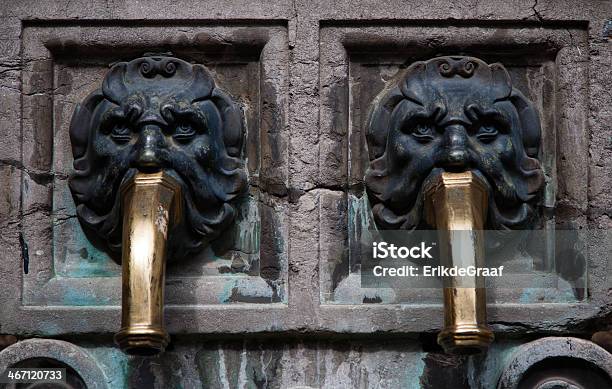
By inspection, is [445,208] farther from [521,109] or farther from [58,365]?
[58,365]

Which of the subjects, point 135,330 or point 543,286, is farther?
point 543,286

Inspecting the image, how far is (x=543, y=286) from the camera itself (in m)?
5.32

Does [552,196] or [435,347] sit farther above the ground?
[552,196]

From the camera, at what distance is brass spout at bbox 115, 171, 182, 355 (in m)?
4.86

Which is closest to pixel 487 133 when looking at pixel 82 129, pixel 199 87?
pixel 199 87

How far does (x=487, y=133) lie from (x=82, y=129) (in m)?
1.14

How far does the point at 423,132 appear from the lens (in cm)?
530

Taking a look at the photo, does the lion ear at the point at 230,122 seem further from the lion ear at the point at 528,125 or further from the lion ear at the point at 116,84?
the lion ear at the point at 528,125

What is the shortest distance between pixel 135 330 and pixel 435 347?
897 millimetres

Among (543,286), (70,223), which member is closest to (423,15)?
(543,286)

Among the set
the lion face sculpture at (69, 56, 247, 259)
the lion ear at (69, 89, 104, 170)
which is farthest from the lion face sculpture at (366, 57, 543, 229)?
the lion ear at (69, 89, 104, 170)

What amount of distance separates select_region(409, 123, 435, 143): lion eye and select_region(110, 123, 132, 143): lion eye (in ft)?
2.60

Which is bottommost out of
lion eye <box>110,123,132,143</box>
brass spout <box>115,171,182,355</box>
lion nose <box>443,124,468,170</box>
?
brass spout <box>115,171,182,355</box>

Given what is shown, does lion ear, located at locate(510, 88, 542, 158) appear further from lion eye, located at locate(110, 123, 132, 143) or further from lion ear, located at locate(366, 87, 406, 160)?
lion eye, located at locate(110, 123, 132, 143)
